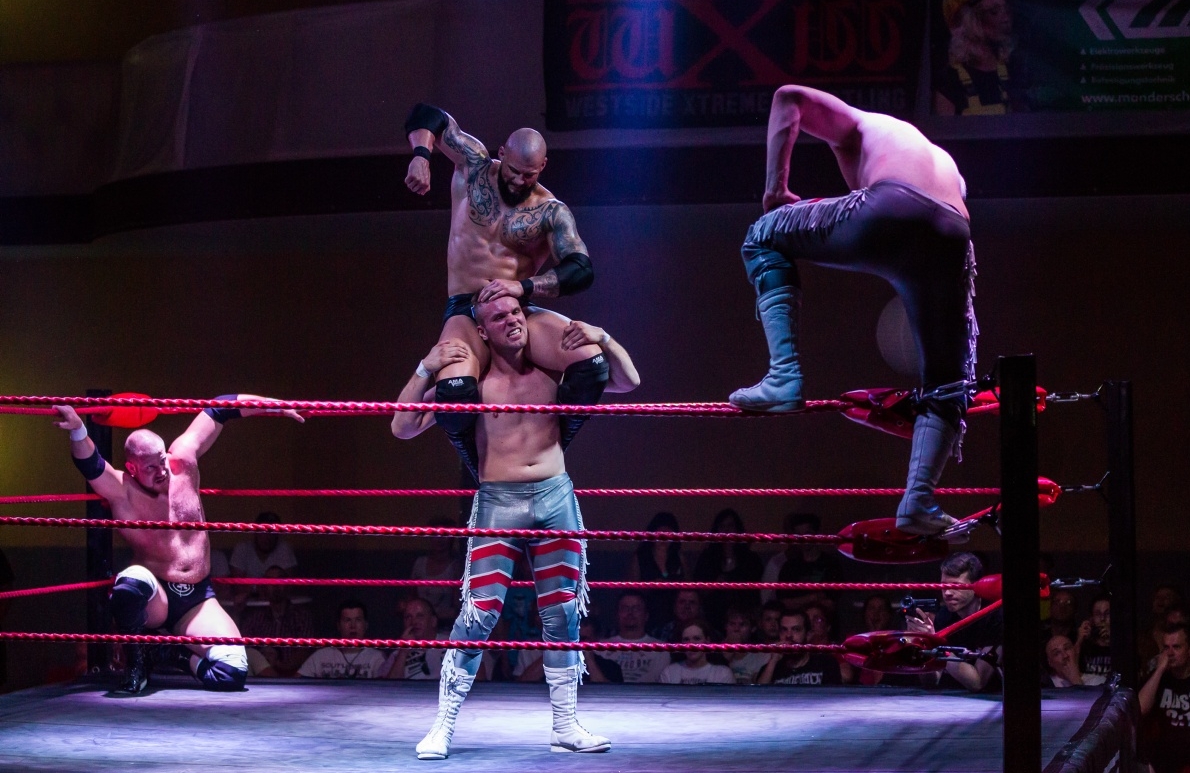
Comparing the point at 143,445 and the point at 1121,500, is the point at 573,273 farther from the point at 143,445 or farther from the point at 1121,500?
the point at 143,445

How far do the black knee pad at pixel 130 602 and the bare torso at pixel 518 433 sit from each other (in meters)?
1.54

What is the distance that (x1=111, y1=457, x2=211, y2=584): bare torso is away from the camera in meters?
4.23

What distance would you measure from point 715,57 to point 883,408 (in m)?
3.59

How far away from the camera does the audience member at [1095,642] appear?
4930 mm

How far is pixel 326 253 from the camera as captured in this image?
296 inches

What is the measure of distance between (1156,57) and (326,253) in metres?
4.55

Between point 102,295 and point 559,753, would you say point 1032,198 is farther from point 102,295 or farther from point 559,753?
point 102,295

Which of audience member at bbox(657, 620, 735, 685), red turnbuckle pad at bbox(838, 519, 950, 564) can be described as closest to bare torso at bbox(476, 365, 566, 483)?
red turnbuckle pad at bbox(838, 519, 950, 564)

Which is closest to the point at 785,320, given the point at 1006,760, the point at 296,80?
the point at 1006,760

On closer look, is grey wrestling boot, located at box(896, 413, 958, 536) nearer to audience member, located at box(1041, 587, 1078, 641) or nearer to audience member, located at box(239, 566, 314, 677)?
audience member, located at box(1041, 587, 1078, 641)

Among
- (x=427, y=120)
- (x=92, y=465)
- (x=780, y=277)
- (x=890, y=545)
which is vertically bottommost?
(x=890, y=545)

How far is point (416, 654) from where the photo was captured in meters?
5.63

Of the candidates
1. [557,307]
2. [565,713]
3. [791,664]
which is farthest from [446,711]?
[557,307]

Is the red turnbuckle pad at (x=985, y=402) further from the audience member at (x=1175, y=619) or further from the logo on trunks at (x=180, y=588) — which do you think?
the logo on trunks at (x=180, y=588)
